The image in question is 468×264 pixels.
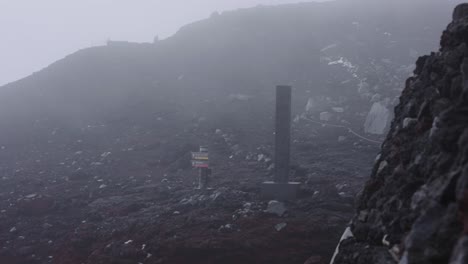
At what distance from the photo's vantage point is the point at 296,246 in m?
12.2

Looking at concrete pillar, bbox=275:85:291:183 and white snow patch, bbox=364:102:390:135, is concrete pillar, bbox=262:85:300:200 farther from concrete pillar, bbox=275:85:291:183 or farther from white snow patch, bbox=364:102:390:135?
white snow patch, bbox=364:102:390:135

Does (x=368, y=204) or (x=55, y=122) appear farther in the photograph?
(x=55, y=122)

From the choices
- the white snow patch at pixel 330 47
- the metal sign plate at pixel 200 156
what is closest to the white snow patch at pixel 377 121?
the metal sign plate at pixel 200 156

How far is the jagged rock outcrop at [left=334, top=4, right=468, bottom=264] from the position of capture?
380 cm

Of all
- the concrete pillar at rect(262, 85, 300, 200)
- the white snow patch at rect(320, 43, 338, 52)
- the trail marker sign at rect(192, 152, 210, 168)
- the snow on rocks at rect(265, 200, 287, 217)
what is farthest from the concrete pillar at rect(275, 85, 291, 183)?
the white snow patch at rect(320, 43, 338, 52)

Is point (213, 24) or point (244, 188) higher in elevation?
point (213, 24)

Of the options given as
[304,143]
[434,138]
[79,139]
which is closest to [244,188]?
[304,143]

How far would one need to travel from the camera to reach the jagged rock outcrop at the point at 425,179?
380cm

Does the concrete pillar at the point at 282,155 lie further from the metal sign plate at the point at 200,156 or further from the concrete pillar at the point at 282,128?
the metal sign plate at the point at 200,156

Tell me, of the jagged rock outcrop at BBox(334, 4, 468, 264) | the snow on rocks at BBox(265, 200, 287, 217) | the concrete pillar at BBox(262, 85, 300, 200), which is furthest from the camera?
the concrete pillar at BBox(262, 85, 300, 200)

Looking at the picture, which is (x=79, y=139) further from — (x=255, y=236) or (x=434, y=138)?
(x=434, y=138)

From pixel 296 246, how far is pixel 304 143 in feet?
40.5

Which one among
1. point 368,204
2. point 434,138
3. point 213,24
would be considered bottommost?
point 368,204

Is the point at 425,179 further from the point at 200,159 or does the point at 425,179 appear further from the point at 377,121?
the point at 377,121
